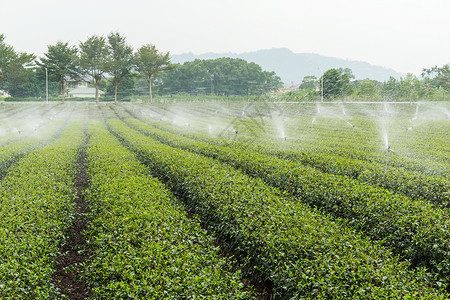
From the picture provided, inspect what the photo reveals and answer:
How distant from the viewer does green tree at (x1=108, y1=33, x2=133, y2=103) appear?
69375 millimetres

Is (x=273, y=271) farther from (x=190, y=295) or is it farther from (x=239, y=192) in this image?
(x=239, y=192)

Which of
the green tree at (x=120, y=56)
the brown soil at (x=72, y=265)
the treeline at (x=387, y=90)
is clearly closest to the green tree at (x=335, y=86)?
the treeline at (x=387, y=90)

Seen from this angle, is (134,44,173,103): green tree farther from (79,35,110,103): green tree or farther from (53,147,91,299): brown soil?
(53,147,91,299): brown soil

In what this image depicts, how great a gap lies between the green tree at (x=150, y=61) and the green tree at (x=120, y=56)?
255 cm

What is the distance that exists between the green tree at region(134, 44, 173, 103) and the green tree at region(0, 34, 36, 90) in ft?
69.0

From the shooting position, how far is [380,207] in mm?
7230

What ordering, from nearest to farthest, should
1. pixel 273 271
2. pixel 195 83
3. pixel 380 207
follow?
pixel 273 271
pixel 380 207
pixel 195 83

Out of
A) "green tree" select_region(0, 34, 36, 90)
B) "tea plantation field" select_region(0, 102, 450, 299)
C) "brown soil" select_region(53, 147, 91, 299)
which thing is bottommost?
"brown soil" select_region(53, 147, 91, 299)

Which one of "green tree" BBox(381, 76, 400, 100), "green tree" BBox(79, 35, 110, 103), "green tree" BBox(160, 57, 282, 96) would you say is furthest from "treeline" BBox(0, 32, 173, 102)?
"green tree" BBox(381, 76, 400, 100)

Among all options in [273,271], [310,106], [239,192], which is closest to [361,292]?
[273,271]

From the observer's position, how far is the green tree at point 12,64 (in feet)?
199

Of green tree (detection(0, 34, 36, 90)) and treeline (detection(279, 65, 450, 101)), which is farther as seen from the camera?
green tree (detection(0, 34, 36, 90))

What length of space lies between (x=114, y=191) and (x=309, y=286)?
16.9 feet

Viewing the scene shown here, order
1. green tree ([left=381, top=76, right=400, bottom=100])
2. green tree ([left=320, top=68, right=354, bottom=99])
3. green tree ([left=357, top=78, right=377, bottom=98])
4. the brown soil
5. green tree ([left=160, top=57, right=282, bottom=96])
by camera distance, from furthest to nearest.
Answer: green tree ([left=160, top=57, right=282, bottom=96]) < green tree ([left=320, top=68, right=354, bottom=99]) < green tree ([left=357, top=78, right=377, bottom=98]) < green tree ([left=381, top=76, right=400, bottom=100]) < the brown soil
